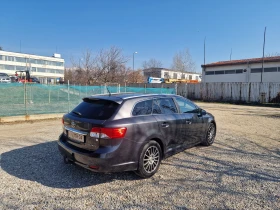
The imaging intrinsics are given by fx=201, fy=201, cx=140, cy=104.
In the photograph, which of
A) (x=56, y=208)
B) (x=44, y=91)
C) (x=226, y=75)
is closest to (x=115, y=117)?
(x=56, y=208)

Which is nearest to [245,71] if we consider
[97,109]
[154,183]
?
[154,183]

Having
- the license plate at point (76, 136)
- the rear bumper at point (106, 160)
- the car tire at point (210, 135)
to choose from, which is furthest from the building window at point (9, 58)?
the rear bumper at point (106, 160)

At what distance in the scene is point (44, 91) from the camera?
11.9 metres

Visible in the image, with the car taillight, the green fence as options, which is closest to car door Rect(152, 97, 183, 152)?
the car taillight

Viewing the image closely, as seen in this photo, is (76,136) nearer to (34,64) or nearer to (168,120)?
(168,120)

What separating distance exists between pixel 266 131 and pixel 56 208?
25.7 feet

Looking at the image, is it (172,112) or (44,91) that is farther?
(44,91)

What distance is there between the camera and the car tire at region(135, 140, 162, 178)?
3.59 meters

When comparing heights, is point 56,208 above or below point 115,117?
below

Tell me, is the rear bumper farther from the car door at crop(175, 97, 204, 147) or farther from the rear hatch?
the car door at crop(175, 97, 204, 147)

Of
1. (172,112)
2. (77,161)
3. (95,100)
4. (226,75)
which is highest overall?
(226,75)

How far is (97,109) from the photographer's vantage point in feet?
12.0

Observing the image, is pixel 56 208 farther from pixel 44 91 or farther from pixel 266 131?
pixel 44 91

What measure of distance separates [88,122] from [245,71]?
30778 mm
